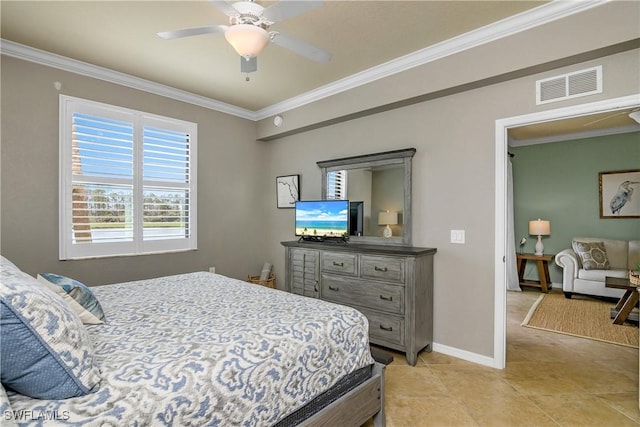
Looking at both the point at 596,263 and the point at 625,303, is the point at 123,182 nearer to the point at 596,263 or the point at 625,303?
the point at 625,303

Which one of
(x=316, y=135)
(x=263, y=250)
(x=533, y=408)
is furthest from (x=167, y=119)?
(x=533, y=408)

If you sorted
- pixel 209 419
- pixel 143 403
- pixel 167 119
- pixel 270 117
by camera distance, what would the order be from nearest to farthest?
pixel 143 403, pixel 209 419, pixel 167 119, pixel 270 117

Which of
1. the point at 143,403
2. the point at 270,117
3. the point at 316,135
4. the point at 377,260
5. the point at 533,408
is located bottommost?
the point at 533,408

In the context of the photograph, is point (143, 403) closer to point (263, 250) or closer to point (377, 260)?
point (377, 260)

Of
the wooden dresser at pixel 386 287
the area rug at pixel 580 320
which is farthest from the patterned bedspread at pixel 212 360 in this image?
the area rug at pixel 580 320

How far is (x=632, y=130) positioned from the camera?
17.3ft

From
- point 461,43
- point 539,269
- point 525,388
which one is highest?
point 461,43

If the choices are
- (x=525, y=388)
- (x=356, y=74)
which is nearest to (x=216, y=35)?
(x=356, y=74)

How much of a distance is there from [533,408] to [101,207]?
4.21 m

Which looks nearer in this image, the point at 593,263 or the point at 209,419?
the point at 209,419

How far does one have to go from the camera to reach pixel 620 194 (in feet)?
17.6

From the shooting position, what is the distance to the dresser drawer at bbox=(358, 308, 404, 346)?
3.01 m

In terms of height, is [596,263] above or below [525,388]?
above

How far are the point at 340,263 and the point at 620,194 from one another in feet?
16.7
